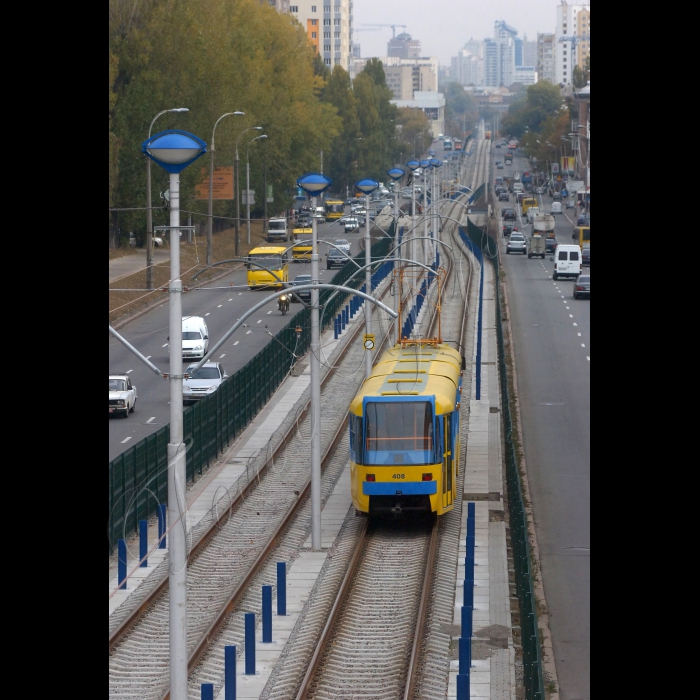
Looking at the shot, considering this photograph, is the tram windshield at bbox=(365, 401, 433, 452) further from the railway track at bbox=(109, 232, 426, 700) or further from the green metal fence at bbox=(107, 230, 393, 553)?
the railway track at bbox=(109, 232, 426, 700)

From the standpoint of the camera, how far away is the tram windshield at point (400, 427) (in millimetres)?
22656

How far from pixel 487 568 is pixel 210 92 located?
53.5 m

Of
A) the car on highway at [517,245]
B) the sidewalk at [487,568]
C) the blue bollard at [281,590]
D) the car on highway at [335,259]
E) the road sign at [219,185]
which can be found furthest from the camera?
the car on highway at [517,245]

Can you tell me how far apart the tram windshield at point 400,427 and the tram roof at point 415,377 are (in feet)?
0.58

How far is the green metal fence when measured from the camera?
23.2 metres

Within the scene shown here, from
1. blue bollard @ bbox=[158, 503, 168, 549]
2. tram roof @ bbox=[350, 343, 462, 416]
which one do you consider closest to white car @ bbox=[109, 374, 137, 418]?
tram roof @ bbox=[350, 343, 462, 416]

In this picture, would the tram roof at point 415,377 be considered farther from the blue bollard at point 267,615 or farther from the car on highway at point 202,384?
the car on highway at point 202,384

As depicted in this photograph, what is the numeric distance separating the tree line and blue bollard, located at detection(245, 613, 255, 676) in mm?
45619

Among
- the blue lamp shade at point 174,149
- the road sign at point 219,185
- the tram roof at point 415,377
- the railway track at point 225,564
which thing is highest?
the road sign at point 219,185

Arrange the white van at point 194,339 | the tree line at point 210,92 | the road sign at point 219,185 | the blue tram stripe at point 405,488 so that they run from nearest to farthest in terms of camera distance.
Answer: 1. the blue tram stripe at point 405,488
2. the white van at point 194,339
3. the tree line at point 210,92
4. the road sign at point 219,185

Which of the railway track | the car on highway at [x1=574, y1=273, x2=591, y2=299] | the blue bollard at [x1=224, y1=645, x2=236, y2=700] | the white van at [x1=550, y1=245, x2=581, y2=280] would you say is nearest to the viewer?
the blue bollard at [x1=224, y1=645, x2=236, y2=700]

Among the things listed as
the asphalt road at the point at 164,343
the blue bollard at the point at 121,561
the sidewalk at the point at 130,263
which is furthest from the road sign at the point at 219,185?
the blue bollard at the point at 121,561

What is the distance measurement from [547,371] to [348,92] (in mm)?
94490
